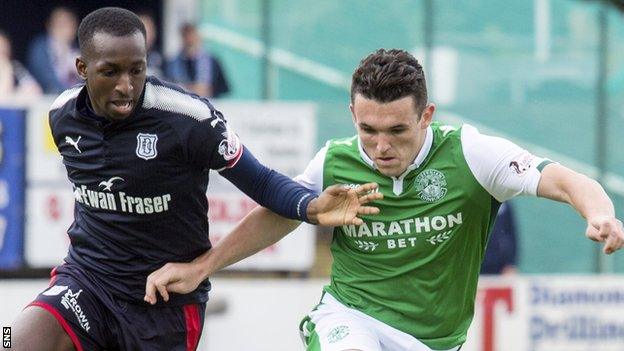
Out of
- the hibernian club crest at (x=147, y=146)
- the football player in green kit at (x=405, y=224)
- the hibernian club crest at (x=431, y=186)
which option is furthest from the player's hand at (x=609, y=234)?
the hibernian club crest at (x=147, y=146)

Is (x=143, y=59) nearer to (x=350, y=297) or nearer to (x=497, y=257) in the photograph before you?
(x=350, y=297)

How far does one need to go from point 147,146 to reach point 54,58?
6.30 metres

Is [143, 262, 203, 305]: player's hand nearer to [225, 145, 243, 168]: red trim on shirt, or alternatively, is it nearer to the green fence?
[225, 145, 243, 168]: red trim on shirt

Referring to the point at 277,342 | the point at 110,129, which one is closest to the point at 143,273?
the point at 110,129

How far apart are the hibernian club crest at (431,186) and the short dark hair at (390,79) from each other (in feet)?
1.05

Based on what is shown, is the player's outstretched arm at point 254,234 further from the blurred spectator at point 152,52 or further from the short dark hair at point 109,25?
the blurred spectator at point 152,52

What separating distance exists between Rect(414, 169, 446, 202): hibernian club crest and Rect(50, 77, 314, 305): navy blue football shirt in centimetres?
50

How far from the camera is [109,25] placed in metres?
5.81

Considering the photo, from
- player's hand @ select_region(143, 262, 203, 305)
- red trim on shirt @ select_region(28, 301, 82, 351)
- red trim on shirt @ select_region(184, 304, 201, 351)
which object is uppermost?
player's hand @ select_region(143, 262, 203, 305)

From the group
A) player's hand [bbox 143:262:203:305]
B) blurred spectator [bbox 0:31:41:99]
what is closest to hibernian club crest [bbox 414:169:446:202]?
player's hand [bbox 143:262:203:305]

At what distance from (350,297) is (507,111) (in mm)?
6315

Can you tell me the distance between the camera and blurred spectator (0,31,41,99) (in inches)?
464

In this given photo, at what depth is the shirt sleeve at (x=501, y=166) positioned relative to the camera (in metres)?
5.82

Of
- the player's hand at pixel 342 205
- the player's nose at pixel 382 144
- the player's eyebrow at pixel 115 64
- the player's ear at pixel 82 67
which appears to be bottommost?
the player's hand at pixel 342 205
